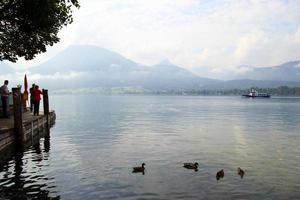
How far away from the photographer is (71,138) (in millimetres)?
42281

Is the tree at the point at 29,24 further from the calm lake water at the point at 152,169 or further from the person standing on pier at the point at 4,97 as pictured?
the calm lake water at the point at 152,169

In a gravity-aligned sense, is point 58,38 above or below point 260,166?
above

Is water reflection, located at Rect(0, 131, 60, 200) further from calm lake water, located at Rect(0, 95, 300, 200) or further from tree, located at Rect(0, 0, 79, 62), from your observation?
tree, located at Rect(0, 0, 79, 62)

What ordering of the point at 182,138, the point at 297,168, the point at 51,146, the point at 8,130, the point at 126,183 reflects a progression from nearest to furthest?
the point at 126,183, the point at 297,168, the point at 8,130, the point at 51,146, the point at 182,138

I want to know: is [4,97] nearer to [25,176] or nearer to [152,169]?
[25,176]

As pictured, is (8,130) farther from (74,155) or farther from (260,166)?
(260,166)

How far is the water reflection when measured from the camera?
751 inches

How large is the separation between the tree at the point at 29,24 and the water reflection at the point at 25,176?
29.4 feet

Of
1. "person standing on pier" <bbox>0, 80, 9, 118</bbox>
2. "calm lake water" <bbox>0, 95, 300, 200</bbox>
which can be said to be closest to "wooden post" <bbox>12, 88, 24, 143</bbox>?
"calm lake water" <bbox>0, 95, 300, 200</bbox>

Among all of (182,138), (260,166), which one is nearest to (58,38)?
(182,138)

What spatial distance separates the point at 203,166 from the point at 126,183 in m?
6.90

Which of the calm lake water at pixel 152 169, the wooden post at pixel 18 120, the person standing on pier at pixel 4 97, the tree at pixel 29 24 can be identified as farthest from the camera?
the person standing on pier at pixel 4 97

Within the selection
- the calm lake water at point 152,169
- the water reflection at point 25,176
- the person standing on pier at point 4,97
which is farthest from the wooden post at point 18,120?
the person standing on pier at point 4,97

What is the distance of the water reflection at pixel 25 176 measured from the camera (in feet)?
62.6
